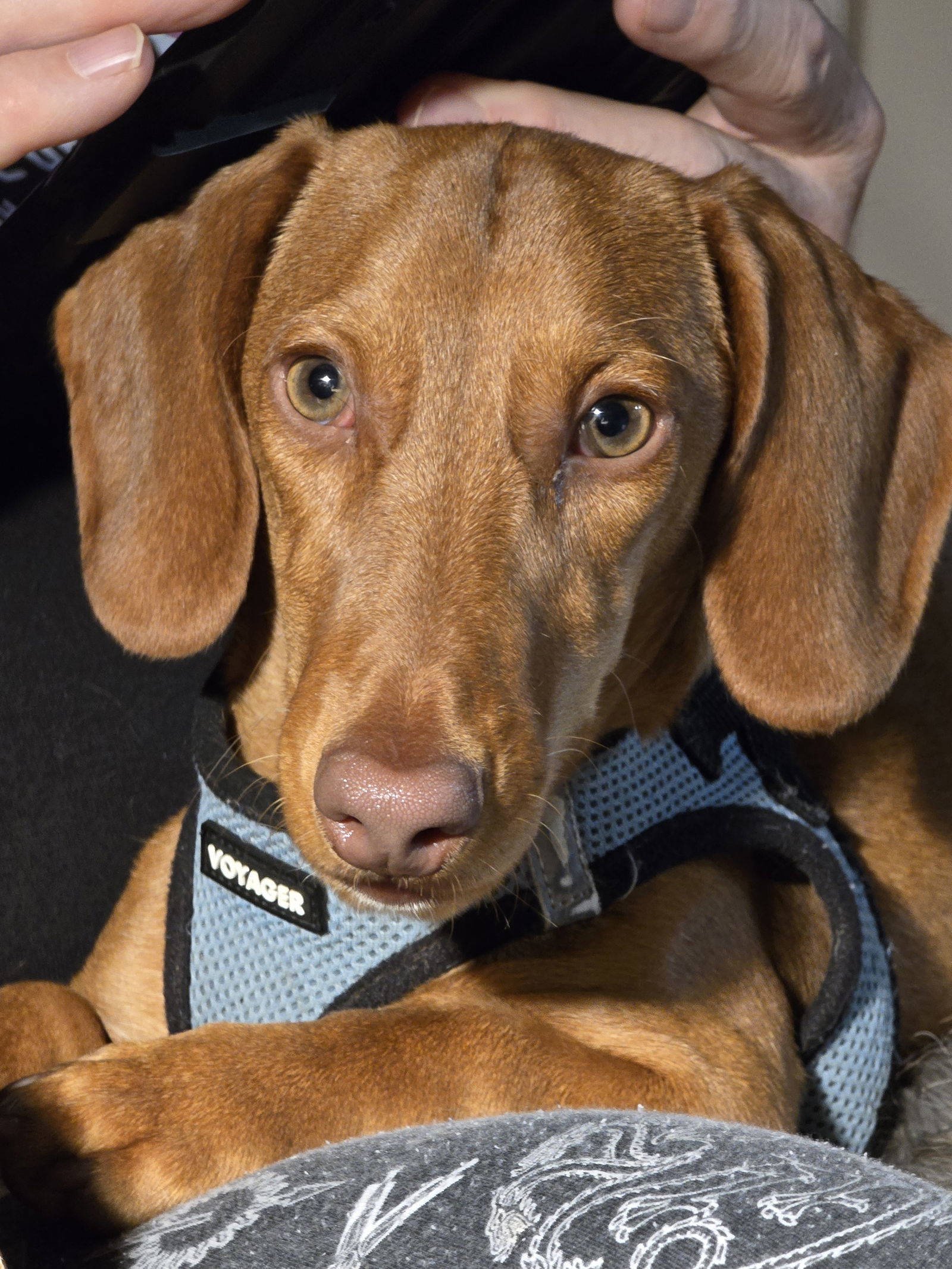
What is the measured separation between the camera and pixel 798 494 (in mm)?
1858

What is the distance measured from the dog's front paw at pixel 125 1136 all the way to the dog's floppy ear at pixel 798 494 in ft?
2.89

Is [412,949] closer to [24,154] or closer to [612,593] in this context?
[612,593]

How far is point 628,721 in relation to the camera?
1938mm

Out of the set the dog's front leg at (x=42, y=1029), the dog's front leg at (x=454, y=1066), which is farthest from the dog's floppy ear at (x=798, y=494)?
the dog's front leg at (x=42, y=1029)

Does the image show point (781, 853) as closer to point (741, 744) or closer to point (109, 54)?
point (741, 744)

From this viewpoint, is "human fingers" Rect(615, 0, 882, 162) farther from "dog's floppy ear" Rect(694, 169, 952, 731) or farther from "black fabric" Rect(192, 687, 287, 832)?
"black fabric" Rect(192, 687, 287, 832)

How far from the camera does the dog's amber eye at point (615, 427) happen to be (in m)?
1.73

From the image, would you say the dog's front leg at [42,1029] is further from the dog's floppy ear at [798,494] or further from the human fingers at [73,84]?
the human fingers at [73,84]

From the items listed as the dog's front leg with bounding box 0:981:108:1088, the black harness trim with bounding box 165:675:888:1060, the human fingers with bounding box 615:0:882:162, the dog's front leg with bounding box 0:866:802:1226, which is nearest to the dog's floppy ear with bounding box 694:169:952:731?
the black harness trim with bounding box 165:675:888:1060

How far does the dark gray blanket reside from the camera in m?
0.98

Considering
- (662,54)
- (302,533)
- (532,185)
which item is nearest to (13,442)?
(302,533)

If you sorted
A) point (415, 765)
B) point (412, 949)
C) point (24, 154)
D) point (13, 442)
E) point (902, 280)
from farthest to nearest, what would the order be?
1. point (902, 280)
2. point (13, 442)
3. point (24, 154)
4. point (412, 949)
5. point (415, 765)

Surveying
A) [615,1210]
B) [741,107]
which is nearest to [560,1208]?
[615,1210]

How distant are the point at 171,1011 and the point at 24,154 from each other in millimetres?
1153
